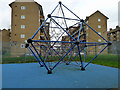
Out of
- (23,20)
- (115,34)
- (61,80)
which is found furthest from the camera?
(115,34)

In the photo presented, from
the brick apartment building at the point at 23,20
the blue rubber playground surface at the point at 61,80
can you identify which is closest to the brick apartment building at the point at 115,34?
the brick apartment building at the point at 23,20

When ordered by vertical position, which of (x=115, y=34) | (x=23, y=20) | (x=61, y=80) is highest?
(x=23, y=20)

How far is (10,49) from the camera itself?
13195 mm

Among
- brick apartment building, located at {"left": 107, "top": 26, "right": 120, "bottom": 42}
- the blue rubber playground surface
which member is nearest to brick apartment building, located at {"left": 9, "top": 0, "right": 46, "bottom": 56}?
the blue rubber playground surface

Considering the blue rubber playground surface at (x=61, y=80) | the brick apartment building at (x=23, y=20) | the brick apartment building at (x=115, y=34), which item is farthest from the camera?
the brick apartment building at (x=115, y=34)

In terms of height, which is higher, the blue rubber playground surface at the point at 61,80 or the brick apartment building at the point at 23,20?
the brick apartment building at the point at 23,20

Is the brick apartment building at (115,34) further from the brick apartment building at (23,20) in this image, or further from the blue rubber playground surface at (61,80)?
the blue rubber playground surface at (61,80)

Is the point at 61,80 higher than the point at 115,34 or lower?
lower

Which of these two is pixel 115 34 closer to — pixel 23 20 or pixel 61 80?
pixel 23 20

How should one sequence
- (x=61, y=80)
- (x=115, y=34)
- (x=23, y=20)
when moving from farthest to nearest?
(x=115, y=34) → (x=23, y=20) → (x=61, y=80)

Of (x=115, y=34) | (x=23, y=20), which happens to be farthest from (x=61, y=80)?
(x=115, y=34)

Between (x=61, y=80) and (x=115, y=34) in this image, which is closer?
(x=61, y=80)

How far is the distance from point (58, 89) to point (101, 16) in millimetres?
32568

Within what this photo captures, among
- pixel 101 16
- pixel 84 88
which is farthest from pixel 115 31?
pixel 84 88
